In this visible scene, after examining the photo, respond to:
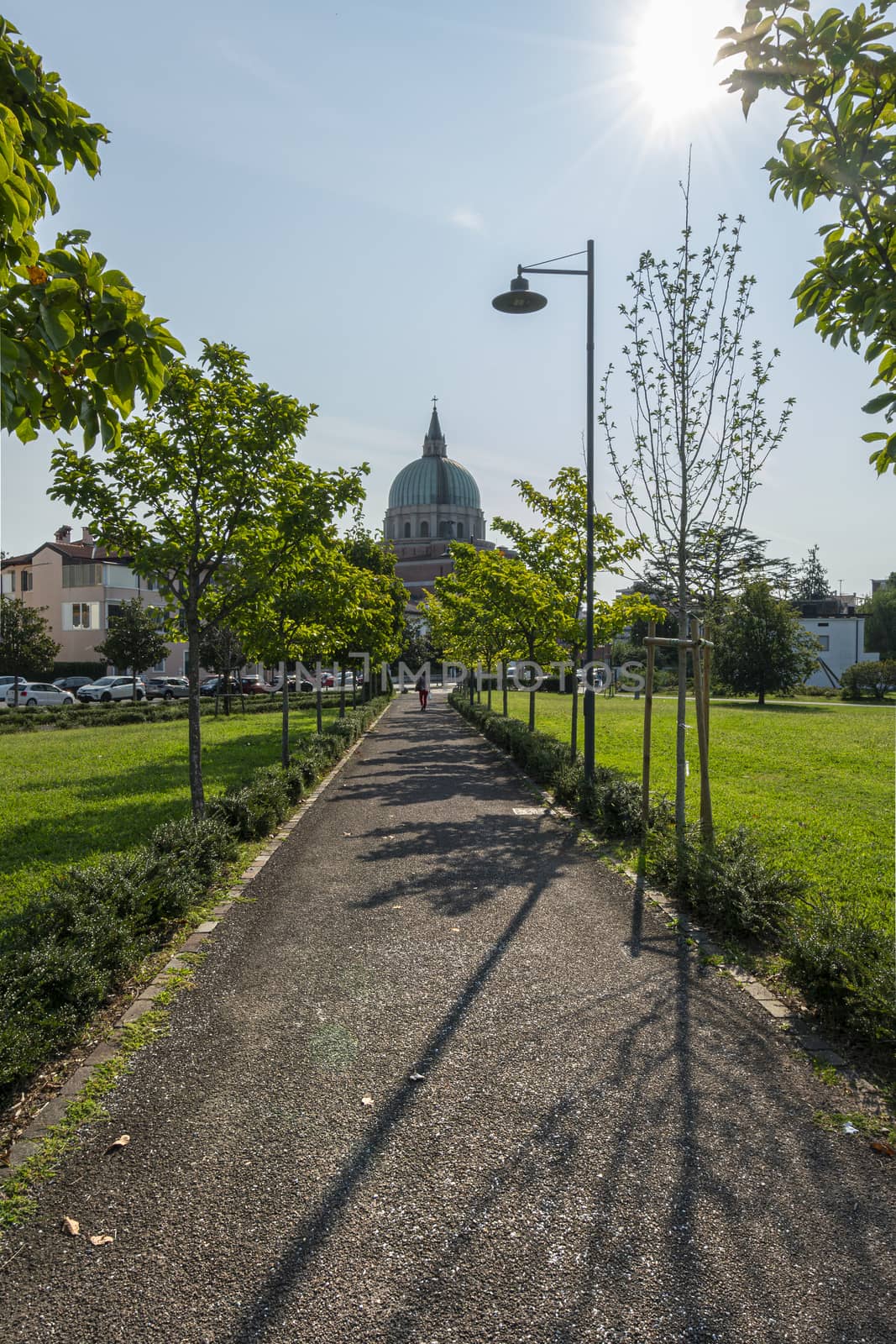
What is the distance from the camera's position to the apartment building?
59.2m

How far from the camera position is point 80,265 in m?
2.84

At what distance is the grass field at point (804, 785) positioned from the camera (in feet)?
26.7

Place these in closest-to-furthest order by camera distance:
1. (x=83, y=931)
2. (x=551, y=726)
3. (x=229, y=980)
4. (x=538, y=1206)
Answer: (x=538, y=1206) → (x=83, y=931) → (x=229, y=980) → (x=551, y=726)

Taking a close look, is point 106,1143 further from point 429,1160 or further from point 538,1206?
point 538,1206

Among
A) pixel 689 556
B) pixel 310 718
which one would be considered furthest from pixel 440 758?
pixel 310 718

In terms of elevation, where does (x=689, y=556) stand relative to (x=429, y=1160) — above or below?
above

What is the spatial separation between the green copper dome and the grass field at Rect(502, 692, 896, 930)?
92.4m

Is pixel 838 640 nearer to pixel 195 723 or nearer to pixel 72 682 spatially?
pixel 72 682

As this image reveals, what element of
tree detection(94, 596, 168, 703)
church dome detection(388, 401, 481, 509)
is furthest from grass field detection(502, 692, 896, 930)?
church dome detection(388, 401, 481, 509)

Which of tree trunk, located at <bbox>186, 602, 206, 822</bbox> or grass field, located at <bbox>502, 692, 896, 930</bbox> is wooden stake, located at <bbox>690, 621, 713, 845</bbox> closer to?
grass field, located at <bbox>502, 692, 896, 930</bbox>

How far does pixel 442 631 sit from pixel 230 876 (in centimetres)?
3169

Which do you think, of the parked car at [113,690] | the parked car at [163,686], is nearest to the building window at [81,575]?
the parked car at [113,690]

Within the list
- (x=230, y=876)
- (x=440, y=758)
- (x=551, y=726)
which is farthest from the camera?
(x=551, y=726)

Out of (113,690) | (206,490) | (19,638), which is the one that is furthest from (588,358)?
(113,690)
